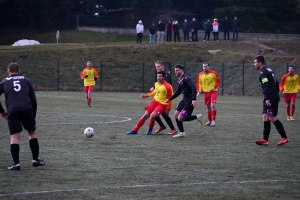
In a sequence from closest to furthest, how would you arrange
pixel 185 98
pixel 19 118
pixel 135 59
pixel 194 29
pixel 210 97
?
pixel 19 118
pixel 185 98
pixel 210 97
pixel 135 59
pixel 194 29

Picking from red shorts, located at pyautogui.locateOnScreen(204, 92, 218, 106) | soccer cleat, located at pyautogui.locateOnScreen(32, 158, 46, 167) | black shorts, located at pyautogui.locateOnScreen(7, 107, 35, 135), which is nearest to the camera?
black shorts, located at pyautogui.locateOnScreen(7, 107, 35, 135)

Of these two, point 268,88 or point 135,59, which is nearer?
point 268,88

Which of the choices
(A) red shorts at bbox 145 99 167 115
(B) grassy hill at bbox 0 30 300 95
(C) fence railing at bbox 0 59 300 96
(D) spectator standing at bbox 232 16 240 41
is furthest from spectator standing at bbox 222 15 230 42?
(A) red shorts at bbox 145 99 167 115

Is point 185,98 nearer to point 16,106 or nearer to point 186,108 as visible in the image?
point 186,108

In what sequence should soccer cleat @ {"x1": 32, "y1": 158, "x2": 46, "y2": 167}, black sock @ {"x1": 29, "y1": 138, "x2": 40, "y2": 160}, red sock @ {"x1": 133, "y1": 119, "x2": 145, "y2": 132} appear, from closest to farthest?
black sock @ {"x1": 29, "y1": 138, "x2": 40, "y2": 160} < soccer cleat @ {"x1": 32, "y1": 158, "x2": 46, "y2": 167} < red sock @ {"x1": 133, "y1": 119, "x2": 145, "y2": 132}

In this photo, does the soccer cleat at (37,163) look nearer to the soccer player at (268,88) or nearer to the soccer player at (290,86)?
the soccer player at (268,88)

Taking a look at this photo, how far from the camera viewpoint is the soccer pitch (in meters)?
8.69

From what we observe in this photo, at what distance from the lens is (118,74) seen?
46.1m

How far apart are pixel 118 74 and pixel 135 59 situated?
3313mm

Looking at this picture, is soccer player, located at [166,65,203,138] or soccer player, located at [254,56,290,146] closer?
soccer player, located at [254,56,290,146]

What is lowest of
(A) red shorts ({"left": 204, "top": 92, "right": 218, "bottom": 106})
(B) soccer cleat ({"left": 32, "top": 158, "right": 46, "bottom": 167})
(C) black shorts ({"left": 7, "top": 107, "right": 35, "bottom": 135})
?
(B) soccer cleat ({"left": 32, "top": 158, "right": 46, "bottom": 167})

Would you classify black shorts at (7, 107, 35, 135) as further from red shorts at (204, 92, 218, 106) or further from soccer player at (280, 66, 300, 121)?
soccer player at (280, 66, 300, 121)

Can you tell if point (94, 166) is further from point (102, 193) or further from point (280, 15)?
point (280, 15)

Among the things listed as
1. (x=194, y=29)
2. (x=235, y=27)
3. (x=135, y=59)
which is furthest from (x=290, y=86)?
(x=235, y=27)
